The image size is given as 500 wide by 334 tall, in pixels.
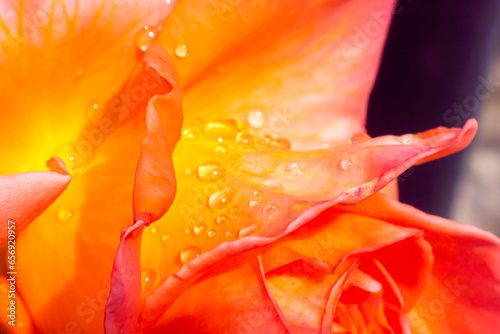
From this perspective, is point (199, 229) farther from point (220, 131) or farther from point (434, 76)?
point (434, 76)

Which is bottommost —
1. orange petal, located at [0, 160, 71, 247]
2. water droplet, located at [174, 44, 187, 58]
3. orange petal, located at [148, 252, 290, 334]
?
orange petal, located at [148, 252, 290, 334]

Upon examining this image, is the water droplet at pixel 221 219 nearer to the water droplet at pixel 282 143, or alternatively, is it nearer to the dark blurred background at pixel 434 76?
the water droplet at pixel 282 143

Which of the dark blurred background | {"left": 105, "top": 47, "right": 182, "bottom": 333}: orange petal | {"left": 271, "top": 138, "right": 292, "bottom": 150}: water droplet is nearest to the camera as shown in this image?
{"left": 105, "top": 47, "right": 182, "bottom": 333}: orange petal

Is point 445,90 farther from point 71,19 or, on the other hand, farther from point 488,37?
point 71,19

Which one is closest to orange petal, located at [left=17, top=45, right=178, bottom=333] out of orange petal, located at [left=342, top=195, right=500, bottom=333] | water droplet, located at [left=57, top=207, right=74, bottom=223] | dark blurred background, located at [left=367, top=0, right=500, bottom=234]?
water droplet, located at [left=57, top=207, right=74, bottom=223]

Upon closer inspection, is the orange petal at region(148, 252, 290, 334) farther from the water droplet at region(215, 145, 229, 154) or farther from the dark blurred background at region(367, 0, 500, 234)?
the dark blurred background at region(367, 0, 500, 234)

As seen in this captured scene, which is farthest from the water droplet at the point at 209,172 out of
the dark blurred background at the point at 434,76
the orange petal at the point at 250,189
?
the dark blurred background at the point at 434,76
